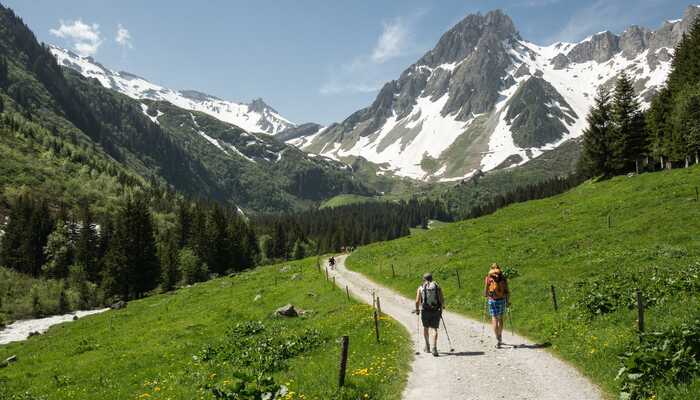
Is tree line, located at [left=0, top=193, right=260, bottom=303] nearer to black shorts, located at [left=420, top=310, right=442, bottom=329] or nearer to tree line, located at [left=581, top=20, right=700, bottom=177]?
black shorts, located at [left=420, top=310, right=442, bottom=329]

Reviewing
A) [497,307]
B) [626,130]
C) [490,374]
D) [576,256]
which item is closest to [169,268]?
[576,256]

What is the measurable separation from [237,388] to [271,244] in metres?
144

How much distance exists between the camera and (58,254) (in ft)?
317

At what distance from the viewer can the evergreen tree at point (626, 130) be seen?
68.7 m

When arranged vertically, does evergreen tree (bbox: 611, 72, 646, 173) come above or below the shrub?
above

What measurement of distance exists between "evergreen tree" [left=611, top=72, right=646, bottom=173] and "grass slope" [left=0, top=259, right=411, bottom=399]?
184ft

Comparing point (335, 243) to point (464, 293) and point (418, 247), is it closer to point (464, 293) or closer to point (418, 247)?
point (418, 247)

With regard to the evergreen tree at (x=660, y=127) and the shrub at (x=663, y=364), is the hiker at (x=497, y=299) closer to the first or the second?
the shrub at (x=663, y=364)

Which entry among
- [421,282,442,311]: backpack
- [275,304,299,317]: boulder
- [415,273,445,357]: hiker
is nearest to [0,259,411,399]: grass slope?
[275,304,299,317]: boulder

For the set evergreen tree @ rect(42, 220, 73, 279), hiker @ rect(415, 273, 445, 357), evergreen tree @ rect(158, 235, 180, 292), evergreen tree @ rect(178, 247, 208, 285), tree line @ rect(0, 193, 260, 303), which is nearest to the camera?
hiker @ rect(415, 273, 445, 357)

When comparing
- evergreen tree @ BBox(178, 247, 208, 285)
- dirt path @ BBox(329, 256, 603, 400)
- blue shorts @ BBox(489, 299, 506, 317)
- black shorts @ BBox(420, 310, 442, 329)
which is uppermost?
blue shorts @ BBox(489, 299, 506, 317)

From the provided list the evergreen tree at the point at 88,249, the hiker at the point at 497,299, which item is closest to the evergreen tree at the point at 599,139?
the hiker at the point at 497,299

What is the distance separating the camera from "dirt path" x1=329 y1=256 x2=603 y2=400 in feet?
41.1

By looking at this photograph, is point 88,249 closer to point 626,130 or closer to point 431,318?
point 431,318
